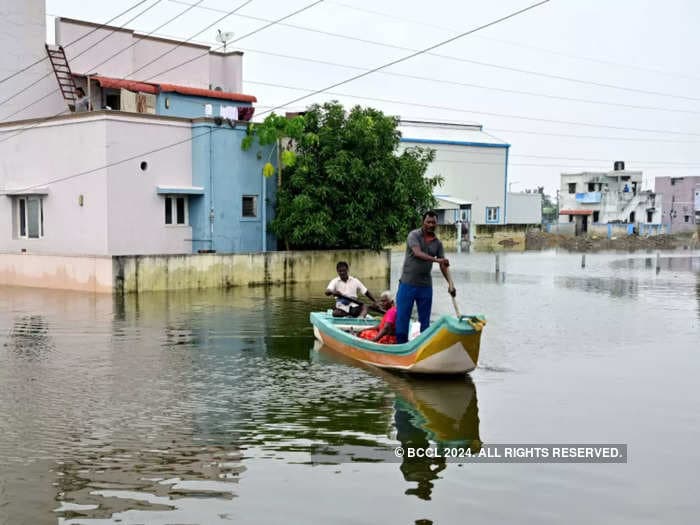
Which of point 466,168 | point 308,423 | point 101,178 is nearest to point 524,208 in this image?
point 466,168

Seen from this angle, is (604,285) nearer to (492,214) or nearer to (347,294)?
(347,294)

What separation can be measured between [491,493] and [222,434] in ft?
11.4

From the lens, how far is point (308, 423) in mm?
10500

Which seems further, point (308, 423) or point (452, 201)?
point (452, 201)

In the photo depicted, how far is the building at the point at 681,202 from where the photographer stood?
320 feet

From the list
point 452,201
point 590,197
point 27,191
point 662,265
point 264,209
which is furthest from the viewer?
point 590,197

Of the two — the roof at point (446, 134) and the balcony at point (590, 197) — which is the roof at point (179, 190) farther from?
the balcony at point (590, 197)

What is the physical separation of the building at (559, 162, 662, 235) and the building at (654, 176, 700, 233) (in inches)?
230

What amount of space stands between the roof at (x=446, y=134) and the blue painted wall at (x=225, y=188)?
3846 cm

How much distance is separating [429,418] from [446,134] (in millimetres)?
64226

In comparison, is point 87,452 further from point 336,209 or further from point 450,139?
point 450,139

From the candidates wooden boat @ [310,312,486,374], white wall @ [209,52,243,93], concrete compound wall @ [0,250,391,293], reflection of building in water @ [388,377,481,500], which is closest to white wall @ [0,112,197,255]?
concrete compound wall @ [0,250,391,293]

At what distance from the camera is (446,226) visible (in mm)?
68625

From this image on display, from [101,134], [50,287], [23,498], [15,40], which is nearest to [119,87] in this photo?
[15,40]
